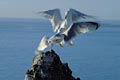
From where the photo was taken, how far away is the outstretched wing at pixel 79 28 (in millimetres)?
11468

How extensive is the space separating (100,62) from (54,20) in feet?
99.8

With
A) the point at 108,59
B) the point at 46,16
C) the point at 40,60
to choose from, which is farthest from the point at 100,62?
the point at 40,60

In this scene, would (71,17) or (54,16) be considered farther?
(54,16)

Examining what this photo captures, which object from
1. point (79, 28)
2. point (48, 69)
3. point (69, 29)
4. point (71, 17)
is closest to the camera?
point (48, 69)

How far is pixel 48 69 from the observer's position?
10.6 metres

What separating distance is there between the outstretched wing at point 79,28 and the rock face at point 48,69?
1040 mm

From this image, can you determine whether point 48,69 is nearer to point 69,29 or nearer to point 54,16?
point 69,29

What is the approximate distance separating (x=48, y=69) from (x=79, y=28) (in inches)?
61.8

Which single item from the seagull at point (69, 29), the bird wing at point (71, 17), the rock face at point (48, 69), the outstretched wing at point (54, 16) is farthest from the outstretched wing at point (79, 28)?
the outstretched wing at point (54, 16)

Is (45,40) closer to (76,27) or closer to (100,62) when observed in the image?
(76,27)

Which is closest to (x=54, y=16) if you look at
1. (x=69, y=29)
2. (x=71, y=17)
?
(x=71, y=17)

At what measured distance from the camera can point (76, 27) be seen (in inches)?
464

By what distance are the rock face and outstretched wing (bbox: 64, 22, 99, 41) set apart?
1.04 metres

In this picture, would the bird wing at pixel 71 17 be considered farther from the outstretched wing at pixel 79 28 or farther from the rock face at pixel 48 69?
the rock face at pixel 48 69
